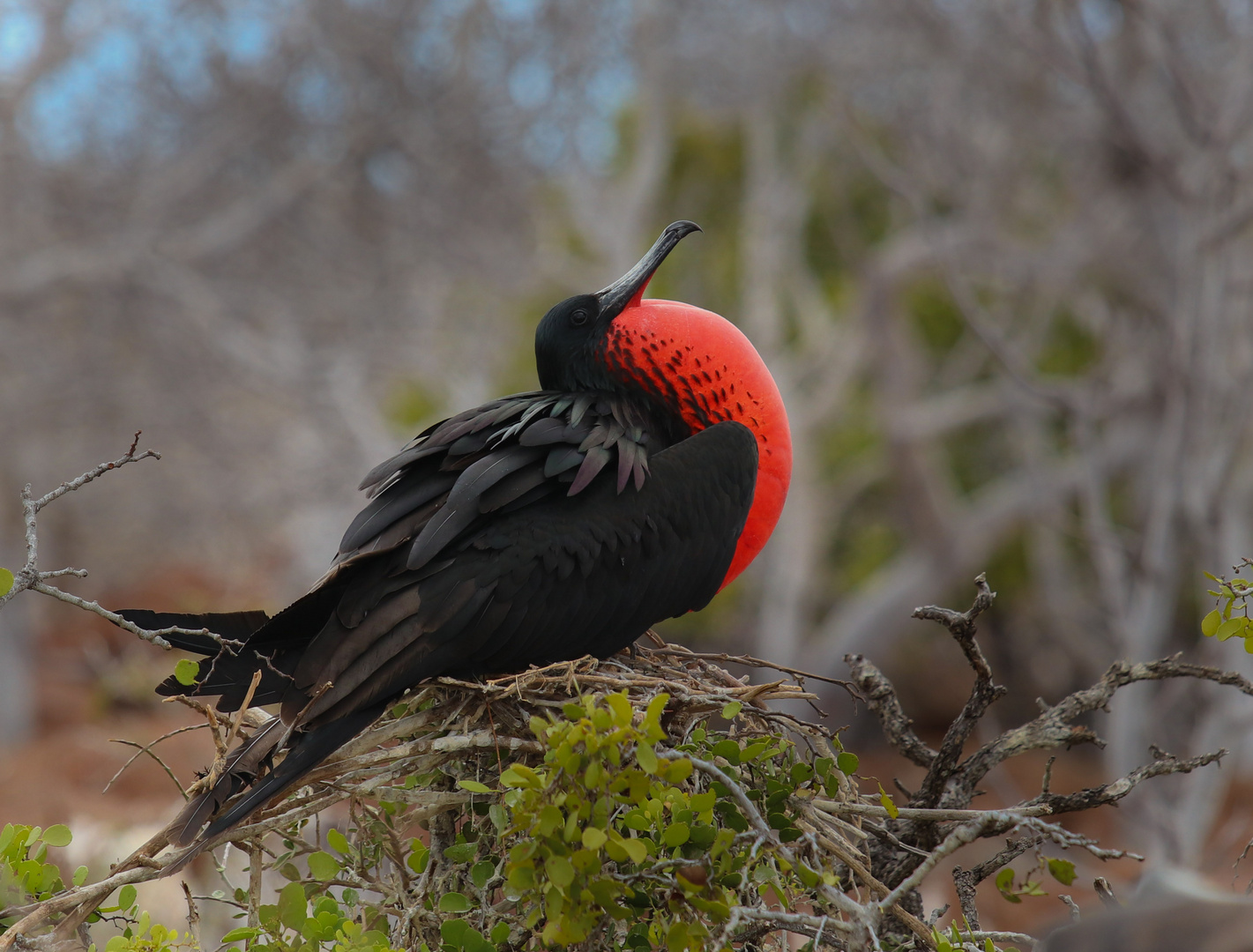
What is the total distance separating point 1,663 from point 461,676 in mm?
8889

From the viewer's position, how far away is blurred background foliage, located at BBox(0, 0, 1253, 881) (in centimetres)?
614

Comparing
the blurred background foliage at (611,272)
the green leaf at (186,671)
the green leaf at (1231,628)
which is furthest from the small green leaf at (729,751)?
the blurred background foliage at (611,272)

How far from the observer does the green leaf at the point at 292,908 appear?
4.25ft

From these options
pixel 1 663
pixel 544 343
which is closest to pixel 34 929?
pixel 544 343

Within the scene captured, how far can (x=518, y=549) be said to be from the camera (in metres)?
1.73

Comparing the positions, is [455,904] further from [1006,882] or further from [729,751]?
[1006,882]

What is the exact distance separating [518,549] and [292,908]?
0.61m

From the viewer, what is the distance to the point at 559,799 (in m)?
1.17

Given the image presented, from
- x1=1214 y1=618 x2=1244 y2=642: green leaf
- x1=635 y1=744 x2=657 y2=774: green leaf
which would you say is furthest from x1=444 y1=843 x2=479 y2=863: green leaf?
x1=1214 y1=618 x2=1244 y2=642: green leaf

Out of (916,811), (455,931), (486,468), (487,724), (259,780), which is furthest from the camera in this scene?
(486,468)

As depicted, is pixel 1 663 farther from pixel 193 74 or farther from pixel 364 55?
pixel 364 55

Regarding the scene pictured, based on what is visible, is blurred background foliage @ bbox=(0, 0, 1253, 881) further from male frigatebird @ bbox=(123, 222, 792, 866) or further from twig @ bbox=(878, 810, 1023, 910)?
twig @ bbox=(878, 810, 1023, 910)

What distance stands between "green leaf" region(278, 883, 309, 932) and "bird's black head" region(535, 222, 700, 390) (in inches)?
42.4

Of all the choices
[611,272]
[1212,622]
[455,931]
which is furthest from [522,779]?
[611,272]
